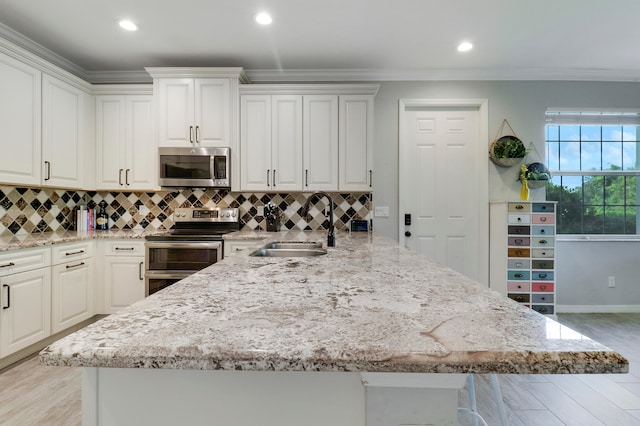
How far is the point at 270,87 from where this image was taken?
3.37 m

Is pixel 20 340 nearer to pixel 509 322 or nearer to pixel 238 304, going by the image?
pixel 238 304

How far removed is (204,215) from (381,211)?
1.90 metres

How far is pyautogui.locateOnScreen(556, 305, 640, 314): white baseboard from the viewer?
379cm

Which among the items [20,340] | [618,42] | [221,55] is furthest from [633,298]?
[20,340]

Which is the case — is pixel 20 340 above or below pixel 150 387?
below

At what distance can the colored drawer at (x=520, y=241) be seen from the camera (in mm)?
3307

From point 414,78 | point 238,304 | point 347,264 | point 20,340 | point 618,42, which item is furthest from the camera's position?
point 414,78

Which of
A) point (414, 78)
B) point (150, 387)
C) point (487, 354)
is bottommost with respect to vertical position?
point (150, 387)

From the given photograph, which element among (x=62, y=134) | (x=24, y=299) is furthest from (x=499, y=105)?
(x=24, y=299)

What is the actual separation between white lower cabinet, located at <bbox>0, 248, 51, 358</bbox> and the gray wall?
9.81 feet

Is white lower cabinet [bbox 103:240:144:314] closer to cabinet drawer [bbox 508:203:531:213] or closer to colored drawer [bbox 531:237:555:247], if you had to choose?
cabinet drawer [bbox 508:203:531:213]

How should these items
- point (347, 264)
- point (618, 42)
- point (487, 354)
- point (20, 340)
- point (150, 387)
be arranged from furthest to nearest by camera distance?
1. point (618, 42)
2. point (20, 340)
3. point (347, 264)
4. point (150, 387)
5. point (487, 354)

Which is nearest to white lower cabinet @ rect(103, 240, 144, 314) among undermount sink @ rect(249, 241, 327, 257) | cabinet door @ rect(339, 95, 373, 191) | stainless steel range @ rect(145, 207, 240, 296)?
stainless steel range @ rect(145, 207, 240, 296)

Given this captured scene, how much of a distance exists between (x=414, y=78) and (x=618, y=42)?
1771mm
